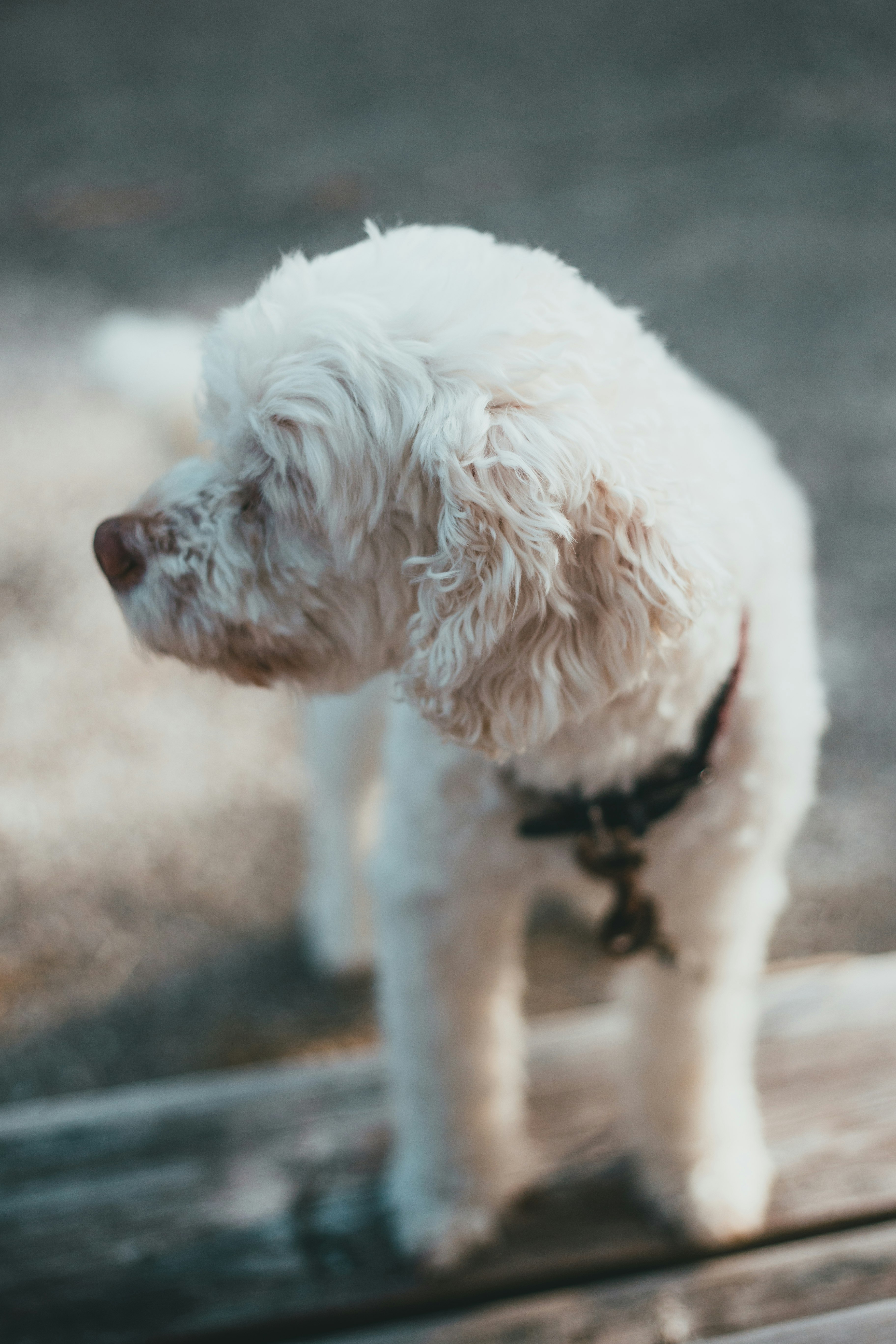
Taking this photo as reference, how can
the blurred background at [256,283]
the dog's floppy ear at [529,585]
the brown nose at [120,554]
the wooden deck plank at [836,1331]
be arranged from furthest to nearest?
the blurred background at [256,283], the wooden deck plank at [836,1331], the brown nose at [120,554], the dog's floppy ear at [529,585]

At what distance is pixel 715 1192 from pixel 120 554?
128cm

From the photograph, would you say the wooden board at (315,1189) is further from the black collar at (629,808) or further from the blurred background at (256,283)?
the black collar at (629,808)

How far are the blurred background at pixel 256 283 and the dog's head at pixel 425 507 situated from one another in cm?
59

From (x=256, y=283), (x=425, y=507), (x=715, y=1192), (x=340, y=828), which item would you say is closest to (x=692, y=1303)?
(x=715, y=1192)

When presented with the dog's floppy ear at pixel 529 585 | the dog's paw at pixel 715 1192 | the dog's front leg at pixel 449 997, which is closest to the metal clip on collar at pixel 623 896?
the dog's front leg at pixel 449 997

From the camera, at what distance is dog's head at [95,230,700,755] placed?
96 cm

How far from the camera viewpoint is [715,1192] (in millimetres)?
1487

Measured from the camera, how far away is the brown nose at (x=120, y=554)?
1.14 metres

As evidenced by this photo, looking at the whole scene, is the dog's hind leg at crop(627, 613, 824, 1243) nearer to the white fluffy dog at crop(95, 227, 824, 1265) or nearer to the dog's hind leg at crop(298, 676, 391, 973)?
the white fluffy dog at crop(95, 227, 824, 1265)

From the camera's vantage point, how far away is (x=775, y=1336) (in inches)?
50.3

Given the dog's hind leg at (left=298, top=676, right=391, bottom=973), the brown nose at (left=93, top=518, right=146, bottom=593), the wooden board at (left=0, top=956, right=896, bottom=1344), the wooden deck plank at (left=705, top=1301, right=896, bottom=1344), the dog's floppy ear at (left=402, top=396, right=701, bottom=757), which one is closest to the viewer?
the dog's floppy ear at (left=402, top=396, right=701, bottom=757)

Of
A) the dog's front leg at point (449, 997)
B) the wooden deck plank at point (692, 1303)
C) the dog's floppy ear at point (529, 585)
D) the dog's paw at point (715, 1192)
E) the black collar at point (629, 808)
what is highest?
the dog's floppy ear at point (529, 585)

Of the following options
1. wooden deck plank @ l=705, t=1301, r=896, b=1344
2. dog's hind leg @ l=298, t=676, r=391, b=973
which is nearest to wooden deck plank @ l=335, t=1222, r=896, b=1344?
wooden deck plank @ l=705, t=1301, r=896, b=1344

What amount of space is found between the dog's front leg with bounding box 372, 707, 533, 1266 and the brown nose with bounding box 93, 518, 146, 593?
41cm
